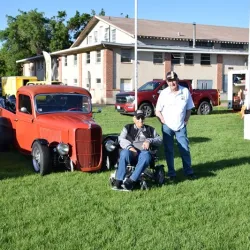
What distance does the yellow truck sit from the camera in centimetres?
3356

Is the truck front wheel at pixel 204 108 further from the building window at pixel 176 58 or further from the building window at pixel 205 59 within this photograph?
the building window at pixel 205 59

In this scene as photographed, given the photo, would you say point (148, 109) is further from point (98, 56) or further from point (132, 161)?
point (98, 56)

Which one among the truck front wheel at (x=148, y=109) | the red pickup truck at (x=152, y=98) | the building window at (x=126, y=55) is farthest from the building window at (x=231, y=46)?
the truck front wheel at (x=148, y=109)

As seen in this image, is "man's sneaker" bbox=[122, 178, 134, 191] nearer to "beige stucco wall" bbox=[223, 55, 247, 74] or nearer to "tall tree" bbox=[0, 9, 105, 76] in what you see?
"beige stucco wall" bbox=[223, 55, 247, 74]

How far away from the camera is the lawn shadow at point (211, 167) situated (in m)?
7.86

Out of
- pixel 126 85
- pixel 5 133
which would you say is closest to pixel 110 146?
pixel 5 133

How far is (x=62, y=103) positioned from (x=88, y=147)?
1.69 m

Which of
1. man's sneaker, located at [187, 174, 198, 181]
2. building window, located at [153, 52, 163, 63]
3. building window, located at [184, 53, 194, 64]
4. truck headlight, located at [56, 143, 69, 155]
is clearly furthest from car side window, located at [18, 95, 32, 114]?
building window, located at [184, 53, 194, 64]

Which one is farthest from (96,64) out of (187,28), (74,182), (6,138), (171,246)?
(171,246)

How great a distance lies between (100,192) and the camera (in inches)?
263

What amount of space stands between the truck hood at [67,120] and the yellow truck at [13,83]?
25309 mm

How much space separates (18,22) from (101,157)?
2225 inches

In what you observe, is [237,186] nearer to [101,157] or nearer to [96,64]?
[101,157]

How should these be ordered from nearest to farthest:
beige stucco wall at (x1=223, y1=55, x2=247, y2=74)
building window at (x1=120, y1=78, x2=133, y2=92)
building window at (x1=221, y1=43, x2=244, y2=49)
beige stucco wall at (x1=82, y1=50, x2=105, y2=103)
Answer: building window at (x1=120, y1=78, x2=133, y2=92)
beige stucco wall at (x1=82, y1=50, x2=105, y2=103)
beige stucco wall at (x1=223, y1=55, x2=247, y2=74)
building window at (x1=221, y1=43, x2=244, y2=49)
